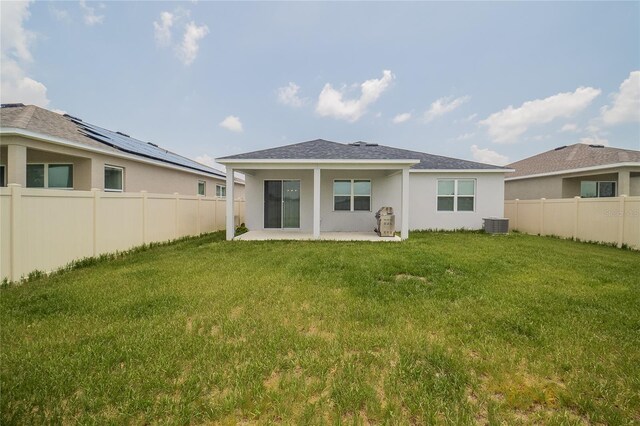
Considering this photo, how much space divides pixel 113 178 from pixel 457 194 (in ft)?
49.6

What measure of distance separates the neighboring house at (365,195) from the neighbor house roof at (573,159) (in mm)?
5120

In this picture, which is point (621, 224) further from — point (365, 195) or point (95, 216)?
point (95, 216)

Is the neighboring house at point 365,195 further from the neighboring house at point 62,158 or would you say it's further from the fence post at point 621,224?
the neighboring house at point 62,158

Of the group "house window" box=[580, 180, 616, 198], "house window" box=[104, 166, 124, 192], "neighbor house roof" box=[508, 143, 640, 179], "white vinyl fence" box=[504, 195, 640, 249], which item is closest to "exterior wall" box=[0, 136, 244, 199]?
"house window" box=[104, 166, 124, 192]

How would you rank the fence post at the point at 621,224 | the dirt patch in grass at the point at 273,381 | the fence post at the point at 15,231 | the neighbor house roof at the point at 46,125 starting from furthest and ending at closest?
the fence post at the point at 621,224 → the neighbor house roof at the point at 46,125 → the fence post at the point at 15,231 → the dirt patch in grass at the point at 273,381

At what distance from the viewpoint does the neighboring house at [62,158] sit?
7922 millimetres

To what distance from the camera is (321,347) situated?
3.08 m

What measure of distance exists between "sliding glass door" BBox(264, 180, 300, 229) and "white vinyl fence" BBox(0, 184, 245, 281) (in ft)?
13.0

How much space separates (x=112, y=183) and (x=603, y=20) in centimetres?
2179

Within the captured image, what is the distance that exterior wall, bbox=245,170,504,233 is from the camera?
12.8 metres

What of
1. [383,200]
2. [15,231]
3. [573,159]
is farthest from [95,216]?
[573,159]

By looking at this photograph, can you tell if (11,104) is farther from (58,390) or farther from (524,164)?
(524,164)

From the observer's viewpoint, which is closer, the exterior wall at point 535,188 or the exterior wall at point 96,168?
the exterior wall at point 96,168

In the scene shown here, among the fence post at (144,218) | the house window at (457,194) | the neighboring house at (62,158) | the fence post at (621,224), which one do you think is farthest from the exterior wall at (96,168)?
the fence post at (621,224)
